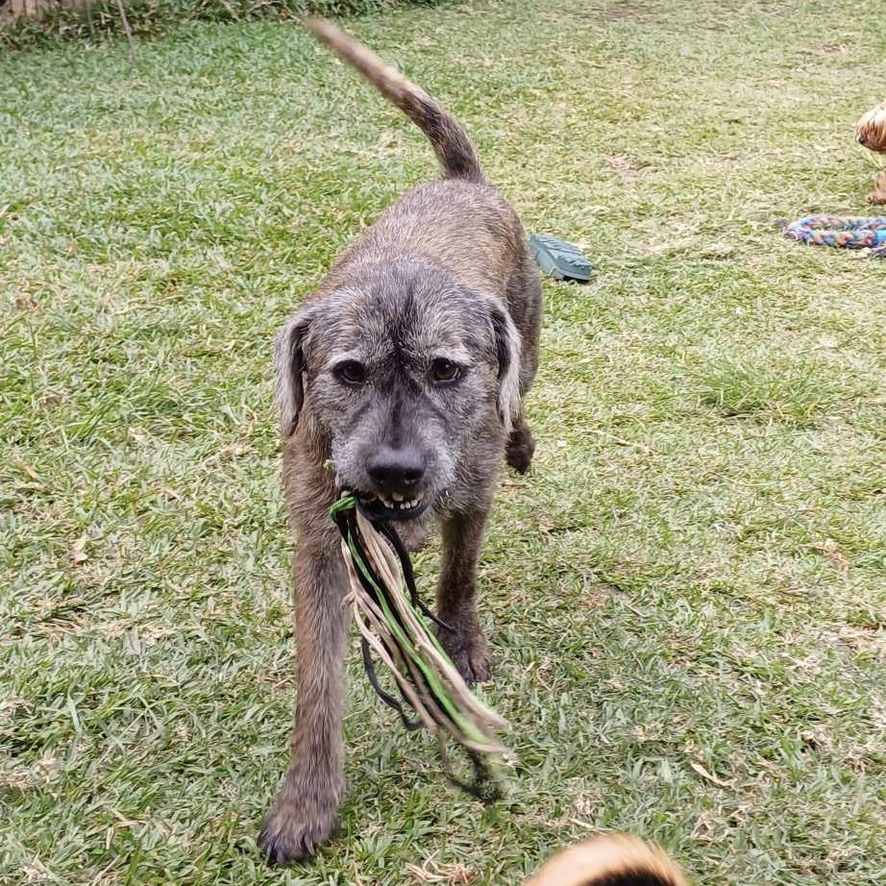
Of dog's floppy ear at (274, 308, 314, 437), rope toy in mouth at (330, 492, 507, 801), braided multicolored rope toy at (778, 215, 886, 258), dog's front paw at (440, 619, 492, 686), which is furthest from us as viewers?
braided multicolored rope toy at (778, 215, 886, 258)

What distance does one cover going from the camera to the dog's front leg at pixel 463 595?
345cm

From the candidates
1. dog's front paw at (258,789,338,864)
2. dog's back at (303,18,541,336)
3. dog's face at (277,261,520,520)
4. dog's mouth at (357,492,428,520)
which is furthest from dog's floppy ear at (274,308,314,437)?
dog's front paw at (258,789,338,864)

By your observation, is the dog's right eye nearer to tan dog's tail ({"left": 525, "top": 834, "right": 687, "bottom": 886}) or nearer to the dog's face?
the dog's face

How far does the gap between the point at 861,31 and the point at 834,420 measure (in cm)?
964

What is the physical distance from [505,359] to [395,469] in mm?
899

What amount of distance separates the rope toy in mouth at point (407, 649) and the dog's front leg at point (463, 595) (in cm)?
43

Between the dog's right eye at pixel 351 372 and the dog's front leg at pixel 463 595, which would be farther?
the dog's front leg at pixel 463 595

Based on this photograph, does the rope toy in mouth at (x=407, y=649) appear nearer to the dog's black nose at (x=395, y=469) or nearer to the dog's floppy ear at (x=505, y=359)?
the dog's black nose at (x=395, y=469)

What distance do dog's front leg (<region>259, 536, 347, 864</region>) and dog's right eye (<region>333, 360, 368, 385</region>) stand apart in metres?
0.48

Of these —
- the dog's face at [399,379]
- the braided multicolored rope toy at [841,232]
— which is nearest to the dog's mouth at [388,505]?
the dog's face at [399,379]

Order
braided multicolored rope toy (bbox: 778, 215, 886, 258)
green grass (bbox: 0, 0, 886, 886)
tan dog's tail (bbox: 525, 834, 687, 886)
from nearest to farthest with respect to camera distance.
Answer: tan dog's tail (bbox: 525, 834, 687, 886), green grass (bbox: 0, 0, 886, 886), braided multicolored rope toy (bbox: 778, 215, 886, 258)

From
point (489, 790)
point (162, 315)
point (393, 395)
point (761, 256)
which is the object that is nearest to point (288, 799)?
point (489, 790)

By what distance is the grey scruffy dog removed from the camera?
280cm

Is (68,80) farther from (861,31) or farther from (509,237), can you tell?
(861,31)
